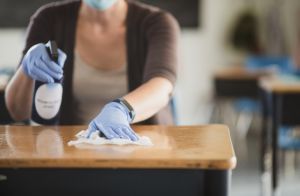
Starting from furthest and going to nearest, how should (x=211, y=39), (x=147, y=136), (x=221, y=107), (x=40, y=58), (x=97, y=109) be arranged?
(x=211, y=39) → (x=221, y=107) → (x=97, y=109) → (x=40, y=58) → (x=147, y=136)

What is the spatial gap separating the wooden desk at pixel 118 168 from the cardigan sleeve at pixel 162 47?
48 cm

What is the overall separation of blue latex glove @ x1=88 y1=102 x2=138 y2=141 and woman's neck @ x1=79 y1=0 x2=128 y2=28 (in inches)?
19.5

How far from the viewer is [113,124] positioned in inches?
54.2

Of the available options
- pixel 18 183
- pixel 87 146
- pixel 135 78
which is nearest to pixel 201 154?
pixel 87 146

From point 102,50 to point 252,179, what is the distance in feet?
7.01

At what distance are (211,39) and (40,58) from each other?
4157 mm

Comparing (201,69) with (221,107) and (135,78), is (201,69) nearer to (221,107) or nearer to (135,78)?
(221,107)

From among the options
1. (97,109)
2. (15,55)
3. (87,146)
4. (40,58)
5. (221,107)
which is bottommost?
(221,107)

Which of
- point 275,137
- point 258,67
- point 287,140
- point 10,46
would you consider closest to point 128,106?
point 275,137

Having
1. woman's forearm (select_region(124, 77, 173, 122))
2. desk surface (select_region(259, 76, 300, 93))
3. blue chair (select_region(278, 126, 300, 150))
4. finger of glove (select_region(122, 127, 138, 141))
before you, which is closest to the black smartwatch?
woman's forearm (select_region(124, 77, 173, 122))

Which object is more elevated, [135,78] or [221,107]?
[135,78]

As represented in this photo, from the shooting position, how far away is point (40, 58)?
1575mm

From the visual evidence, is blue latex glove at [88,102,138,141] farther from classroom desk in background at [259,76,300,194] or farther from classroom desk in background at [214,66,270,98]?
classroom desk in background at [214,66,270,98]

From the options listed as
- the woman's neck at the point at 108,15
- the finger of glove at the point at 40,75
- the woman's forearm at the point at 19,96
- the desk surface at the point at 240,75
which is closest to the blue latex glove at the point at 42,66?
the finger of glove at the point at 40,75
